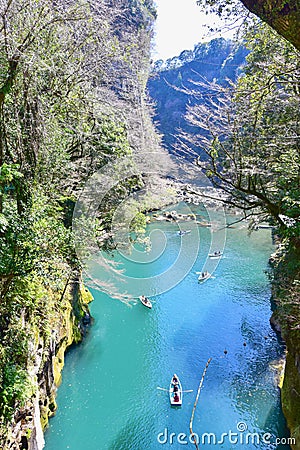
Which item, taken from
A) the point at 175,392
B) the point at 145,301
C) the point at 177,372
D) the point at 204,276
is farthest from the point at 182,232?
the point at 175,392

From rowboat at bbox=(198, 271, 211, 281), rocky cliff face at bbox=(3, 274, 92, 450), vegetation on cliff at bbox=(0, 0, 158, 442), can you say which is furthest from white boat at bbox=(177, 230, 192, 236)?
vegetation on cliff at bbox=(0, 0, 158, 442)

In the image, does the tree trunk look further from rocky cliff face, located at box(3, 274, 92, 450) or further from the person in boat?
the person in boat

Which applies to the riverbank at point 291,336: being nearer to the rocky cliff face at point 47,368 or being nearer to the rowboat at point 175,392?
the rowboat at point 175,392

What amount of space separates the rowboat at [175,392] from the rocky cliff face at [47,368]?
2.59 m

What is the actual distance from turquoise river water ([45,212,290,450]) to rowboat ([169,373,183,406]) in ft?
0.54

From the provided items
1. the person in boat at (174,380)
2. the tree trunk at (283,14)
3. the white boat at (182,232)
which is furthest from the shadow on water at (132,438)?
the white boat at (182,232)

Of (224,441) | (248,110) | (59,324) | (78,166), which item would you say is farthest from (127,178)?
(224,441)

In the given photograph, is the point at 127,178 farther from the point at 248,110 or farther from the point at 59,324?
the point at 248,110

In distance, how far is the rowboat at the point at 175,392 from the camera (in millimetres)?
7625

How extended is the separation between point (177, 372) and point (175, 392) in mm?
1008

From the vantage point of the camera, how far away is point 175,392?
7.74 meters

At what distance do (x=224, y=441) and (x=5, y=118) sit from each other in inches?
282

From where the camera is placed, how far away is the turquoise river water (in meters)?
6.86

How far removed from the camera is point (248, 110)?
538cm
